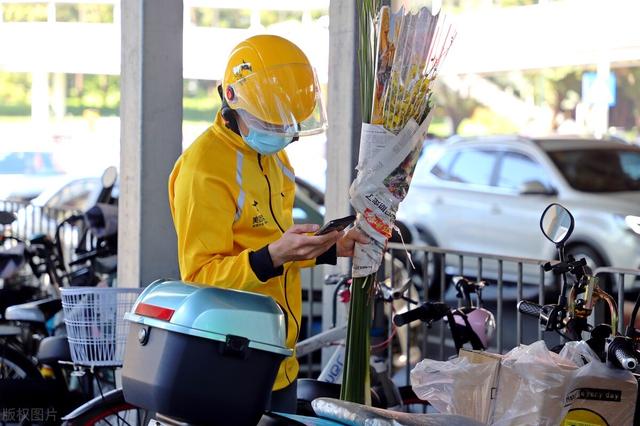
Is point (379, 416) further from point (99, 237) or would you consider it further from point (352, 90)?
point (99, 237)

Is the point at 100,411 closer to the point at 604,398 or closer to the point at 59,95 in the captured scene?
the point at 604,398

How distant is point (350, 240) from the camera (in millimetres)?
3152

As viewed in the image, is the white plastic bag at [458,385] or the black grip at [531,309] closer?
the white plastic bag at [458,385]

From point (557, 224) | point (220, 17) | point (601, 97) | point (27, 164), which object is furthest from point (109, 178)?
point (220, 17)

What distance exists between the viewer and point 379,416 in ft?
8.39

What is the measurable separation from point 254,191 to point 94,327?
1.19 meters

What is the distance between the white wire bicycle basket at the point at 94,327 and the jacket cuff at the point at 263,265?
4.08 feet

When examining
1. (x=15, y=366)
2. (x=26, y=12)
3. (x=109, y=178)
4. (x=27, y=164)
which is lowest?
(x=15, y=366)

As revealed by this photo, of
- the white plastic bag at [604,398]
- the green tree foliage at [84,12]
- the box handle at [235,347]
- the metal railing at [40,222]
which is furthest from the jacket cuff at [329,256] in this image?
the green tree foliage at [84,12]

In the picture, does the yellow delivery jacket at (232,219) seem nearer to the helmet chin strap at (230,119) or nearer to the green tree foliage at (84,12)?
the helmet chin strap at (230,119)

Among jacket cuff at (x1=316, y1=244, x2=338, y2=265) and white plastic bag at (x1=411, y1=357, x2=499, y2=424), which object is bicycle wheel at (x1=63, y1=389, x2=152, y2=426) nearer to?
jacket cuff at (x1=316, y1=244, x2=338, y2=265)

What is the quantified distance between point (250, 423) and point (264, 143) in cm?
→ 103

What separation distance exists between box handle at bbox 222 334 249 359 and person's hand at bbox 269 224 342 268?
0.48 m

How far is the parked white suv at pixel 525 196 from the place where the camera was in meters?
11.2
